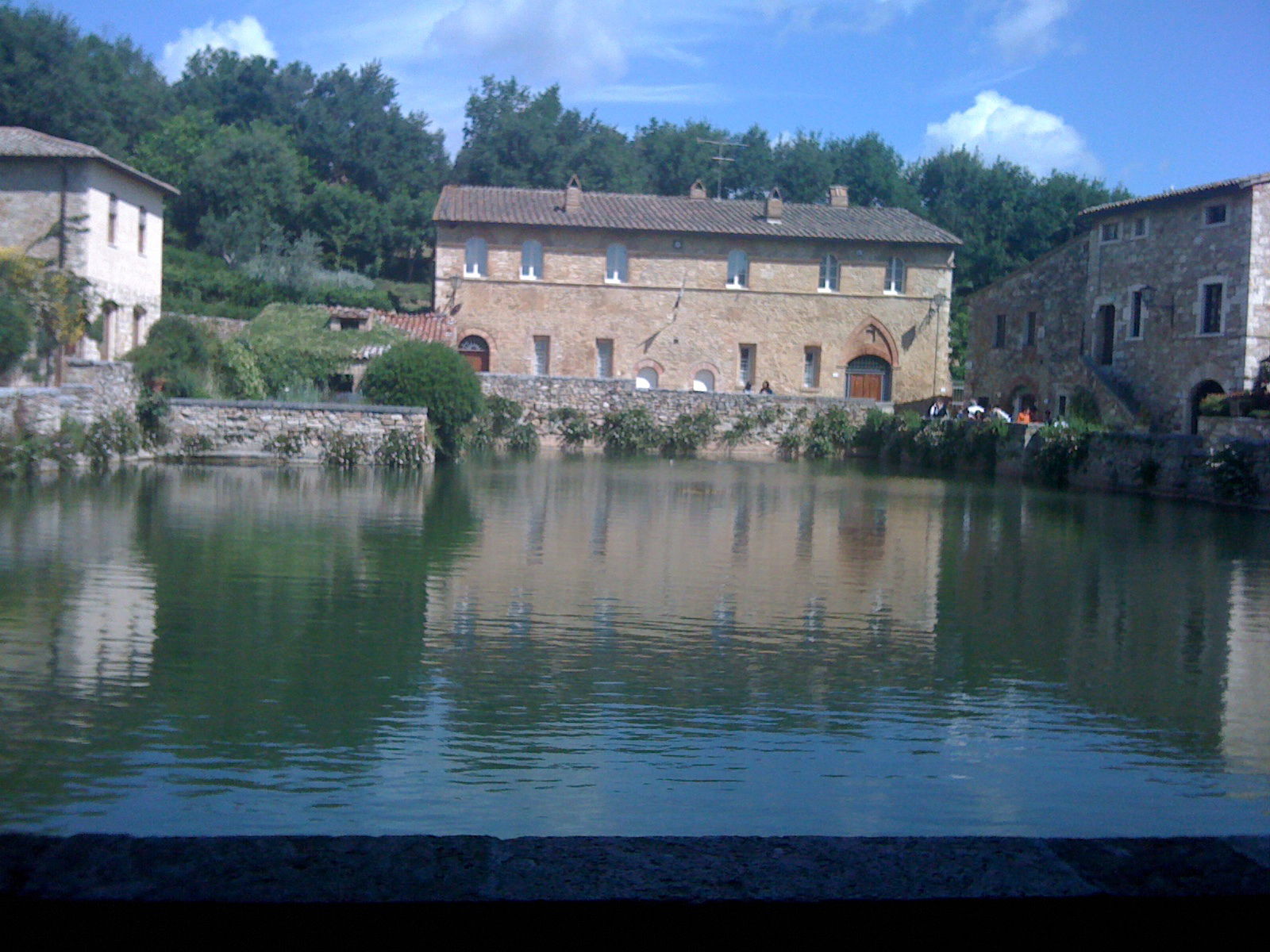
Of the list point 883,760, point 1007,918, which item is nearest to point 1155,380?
point 883,760

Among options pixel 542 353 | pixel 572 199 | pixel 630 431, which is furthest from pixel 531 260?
pixel 630 431

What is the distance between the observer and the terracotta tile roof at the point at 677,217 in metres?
40.6

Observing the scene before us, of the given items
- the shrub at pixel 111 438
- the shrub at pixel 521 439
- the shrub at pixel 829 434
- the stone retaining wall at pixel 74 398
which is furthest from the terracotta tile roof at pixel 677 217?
the shrub at pixel 111 438

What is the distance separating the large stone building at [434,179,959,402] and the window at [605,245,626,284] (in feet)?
0.17

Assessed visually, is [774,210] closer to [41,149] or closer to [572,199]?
[572,199]

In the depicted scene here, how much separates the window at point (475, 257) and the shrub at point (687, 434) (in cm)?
1022

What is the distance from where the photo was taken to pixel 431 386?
84.4 feet

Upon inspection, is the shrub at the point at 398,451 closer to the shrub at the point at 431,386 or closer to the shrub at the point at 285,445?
the shrub at the point at 285,445

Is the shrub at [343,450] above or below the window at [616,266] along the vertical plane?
below

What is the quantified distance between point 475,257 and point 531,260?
184 cm

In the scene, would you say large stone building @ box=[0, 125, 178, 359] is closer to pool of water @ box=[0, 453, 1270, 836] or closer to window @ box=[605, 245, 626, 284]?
pool of water @ box=[0, 453, 1270, 836]

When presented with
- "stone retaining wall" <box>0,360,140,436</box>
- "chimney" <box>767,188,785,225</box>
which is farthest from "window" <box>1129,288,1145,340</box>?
"stone retaining wall" <box>0,360,140,436</box>

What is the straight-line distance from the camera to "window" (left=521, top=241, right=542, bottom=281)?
4062 centimetres

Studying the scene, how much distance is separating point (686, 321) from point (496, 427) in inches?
451
